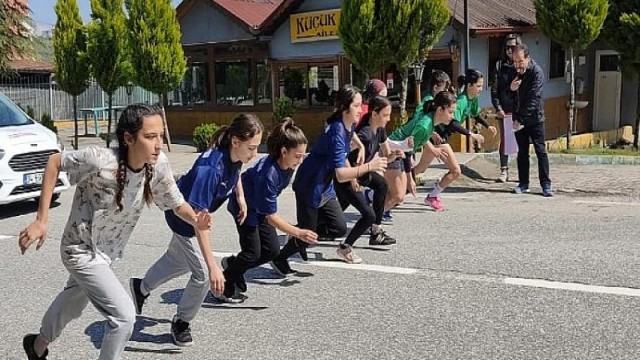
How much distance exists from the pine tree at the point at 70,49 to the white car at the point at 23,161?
8468 mm

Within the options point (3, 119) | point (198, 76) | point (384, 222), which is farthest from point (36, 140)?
point (198, 76)

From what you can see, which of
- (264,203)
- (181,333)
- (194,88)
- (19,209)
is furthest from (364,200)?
(194,88)

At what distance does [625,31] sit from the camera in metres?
16.0

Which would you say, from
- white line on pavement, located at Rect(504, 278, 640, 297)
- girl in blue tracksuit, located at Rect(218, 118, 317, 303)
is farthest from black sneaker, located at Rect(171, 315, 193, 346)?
white line on pavement, located at Rect(504, 278, 640, 297)

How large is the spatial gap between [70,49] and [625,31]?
42.3ft

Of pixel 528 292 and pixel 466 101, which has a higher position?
pixel 466 101

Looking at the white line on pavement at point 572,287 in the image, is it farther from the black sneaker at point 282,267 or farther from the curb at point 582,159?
the curb at point 582,159

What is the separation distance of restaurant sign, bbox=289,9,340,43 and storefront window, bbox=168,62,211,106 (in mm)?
4040

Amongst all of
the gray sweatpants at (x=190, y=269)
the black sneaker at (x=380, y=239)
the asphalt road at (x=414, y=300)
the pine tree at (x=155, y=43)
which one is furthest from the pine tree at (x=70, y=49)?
the gray sweatpants at (x=190, y=269)

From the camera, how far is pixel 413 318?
16.7 ft

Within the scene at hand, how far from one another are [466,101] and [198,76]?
14697 mm

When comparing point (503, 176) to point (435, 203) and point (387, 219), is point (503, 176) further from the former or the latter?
point (387, 219)

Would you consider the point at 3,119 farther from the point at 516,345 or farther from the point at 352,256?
the point at 516,345

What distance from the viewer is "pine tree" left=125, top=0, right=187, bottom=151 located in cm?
1689
